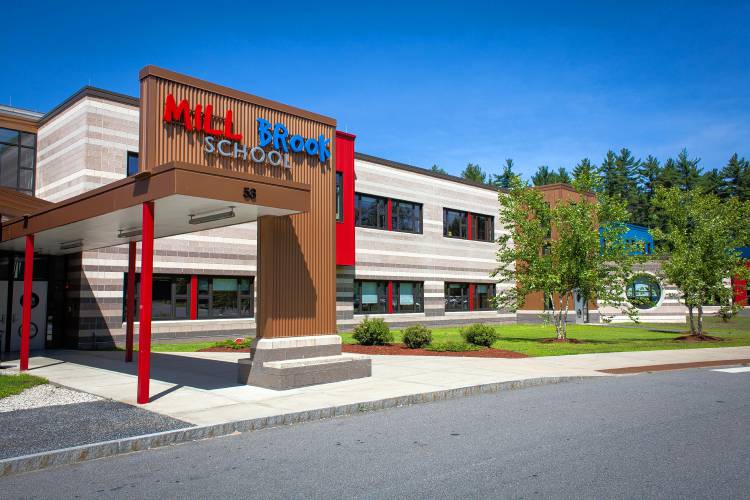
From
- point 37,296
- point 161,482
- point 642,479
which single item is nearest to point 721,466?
point 642,479

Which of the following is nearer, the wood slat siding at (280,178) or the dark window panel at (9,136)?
the wood slat siding at (280,178)

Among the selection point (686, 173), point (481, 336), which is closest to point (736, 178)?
point (686, 173)

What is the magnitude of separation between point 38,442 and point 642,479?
715cm

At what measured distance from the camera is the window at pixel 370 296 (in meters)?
30.2

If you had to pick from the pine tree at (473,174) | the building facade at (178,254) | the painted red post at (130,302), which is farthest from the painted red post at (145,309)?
the pine tree at (473,174)

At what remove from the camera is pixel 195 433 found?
27.7 feet

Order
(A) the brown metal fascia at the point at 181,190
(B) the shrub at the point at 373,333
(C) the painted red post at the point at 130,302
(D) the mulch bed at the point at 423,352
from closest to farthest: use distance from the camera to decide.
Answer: (A) the brown metal fascia at the point at 181,190 → (C) the painted red post at the point at 130,302 → (D) the mulch bed at the point at 423,352 → (B) the shrub at the point at 373,333

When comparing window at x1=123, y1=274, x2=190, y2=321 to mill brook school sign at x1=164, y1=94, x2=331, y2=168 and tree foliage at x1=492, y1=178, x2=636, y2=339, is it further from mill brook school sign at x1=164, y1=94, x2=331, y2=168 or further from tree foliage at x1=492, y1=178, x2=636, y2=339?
tree foliage at x1=492, y1=178, x2=636, y2=339

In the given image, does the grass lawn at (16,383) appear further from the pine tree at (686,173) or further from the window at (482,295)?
the pine tree at (686,173)

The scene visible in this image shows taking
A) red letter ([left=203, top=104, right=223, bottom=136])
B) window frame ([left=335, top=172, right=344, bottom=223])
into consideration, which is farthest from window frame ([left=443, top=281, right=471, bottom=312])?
red letter ([left=203, top=104, right=223, bottom=136])

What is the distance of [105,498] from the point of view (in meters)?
5.91

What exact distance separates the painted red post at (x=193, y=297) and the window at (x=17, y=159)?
7.10 m

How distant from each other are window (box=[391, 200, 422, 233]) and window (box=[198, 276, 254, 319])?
31.9 feet

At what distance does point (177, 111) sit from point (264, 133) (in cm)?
205
